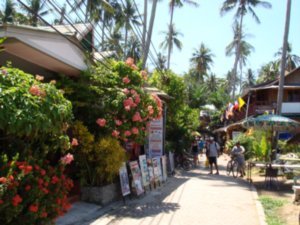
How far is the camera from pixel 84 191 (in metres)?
10.1

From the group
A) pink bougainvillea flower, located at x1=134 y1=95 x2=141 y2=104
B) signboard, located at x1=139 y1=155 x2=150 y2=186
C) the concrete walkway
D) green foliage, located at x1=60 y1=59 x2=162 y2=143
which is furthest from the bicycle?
pink bougainvillea flower, located at x1=134 y1=95 x2=141 y2=104

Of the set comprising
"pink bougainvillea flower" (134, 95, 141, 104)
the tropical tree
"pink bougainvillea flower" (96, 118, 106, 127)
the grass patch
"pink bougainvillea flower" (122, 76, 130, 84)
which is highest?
the tropical tree

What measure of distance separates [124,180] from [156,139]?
5.26 meters

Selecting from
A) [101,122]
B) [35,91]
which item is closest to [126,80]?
[101,122]

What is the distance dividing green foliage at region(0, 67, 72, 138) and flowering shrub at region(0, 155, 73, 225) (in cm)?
47

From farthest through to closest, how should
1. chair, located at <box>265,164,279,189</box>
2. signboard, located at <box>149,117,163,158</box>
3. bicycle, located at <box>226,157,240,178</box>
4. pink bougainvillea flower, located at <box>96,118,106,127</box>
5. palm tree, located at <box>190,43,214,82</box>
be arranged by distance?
1. palm tree, located at <box>190,43,214,82</box>
2. bicycle, located at <box>226,157,240,178</box>
3. signboard, located at <box>149,117,163,158</box>
4. chair, located at <box>265,164,279,189</box>
5. pink bougainvillea flower, located at <box>96,118,106,127</box>

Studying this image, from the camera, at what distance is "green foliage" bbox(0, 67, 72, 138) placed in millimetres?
4824

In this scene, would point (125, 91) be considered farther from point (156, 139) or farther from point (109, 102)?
point (156, 139)

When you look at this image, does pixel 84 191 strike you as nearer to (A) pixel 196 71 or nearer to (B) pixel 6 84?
(B) pixel 6 84

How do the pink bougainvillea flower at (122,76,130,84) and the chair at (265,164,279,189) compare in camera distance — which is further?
the chair at (265,164,279,189)

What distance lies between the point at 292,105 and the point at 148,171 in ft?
75.0

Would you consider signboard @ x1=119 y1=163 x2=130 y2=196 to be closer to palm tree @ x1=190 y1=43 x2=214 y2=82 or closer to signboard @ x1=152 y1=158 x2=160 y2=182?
signboard @ x1=152 y1=158 x2=160 y2=182

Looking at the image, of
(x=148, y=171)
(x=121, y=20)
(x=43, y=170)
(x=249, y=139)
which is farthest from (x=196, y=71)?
(x=43, y=170)

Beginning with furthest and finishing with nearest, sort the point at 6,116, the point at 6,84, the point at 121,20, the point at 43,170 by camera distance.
Result: the point at 121,20 → the point at 43,170 → the point at 6,84 → the point at 6,116
